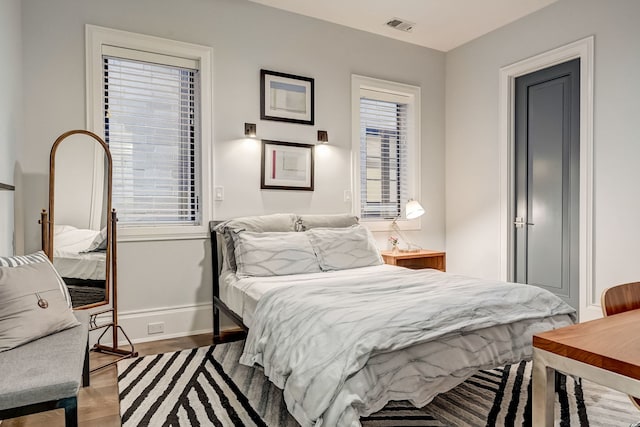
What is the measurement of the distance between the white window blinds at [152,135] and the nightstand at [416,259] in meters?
1.86

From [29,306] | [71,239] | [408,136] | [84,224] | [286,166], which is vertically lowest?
[29,306]

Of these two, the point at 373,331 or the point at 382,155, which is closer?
the point at 373,331

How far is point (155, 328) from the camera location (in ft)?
10.9

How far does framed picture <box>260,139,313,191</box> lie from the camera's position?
376 cm

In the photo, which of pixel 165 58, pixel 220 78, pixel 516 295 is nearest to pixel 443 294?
pixel 516 295

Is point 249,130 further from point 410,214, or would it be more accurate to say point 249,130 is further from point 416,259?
point 416,259

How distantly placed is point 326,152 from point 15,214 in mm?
2552

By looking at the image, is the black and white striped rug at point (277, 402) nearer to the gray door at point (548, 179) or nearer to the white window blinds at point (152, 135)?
the white window blinds at point (152, 135)

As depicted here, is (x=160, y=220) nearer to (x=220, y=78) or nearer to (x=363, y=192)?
(x=220, y=78)

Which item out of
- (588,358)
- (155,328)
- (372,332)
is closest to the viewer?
(588,358)

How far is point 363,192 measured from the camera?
174 inches

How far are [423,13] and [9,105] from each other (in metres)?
3.41

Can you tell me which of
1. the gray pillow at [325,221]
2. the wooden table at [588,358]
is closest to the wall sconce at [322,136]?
the gray pillow at [325,221]

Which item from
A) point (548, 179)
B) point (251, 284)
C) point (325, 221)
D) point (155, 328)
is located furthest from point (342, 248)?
point (548, 179)
